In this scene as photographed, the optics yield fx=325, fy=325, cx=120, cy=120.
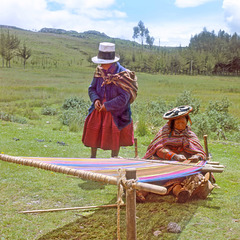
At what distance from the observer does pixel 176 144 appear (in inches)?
176

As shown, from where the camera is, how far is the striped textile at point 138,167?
3.08 m

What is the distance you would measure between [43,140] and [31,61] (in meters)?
16.1

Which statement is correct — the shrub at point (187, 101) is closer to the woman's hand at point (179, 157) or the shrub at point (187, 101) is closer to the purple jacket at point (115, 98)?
the purple jacket at point (115, 98)

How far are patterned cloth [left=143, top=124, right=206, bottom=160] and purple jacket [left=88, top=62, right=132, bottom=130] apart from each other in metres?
0.65

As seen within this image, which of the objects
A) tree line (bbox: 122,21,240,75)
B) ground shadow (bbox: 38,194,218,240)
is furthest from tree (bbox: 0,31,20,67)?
ground shadow (bbox: 38,194,218,240)

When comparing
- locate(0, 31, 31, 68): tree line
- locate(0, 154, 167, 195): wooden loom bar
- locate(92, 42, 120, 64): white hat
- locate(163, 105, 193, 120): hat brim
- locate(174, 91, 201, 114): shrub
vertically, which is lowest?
locate(0, 154, 167, 195): wooden loom bar

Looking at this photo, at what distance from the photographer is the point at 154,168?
3584 mm

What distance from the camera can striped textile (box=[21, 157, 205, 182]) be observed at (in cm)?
308

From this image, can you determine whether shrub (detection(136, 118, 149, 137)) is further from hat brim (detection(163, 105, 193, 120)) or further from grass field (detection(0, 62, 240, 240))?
hat brim (detection(163, 105, 193, 120))

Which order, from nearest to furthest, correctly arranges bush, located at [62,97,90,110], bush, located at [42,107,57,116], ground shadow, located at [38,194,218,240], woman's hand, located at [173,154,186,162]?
ground shadow, located at [38,194,218,240] → woman's hand, located at [173,154,186,162] → bush, located at [42,107,57,116] → bush, located at [62,97,90,110]

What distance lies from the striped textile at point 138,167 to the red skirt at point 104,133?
3.13ft

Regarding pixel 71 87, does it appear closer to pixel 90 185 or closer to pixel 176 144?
pixel 90 185

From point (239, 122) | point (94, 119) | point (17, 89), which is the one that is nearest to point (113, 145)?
point (94, 119)

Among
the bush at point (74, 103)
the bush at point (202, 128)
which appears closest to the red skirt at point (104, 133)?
the bush at point (202, 128)
